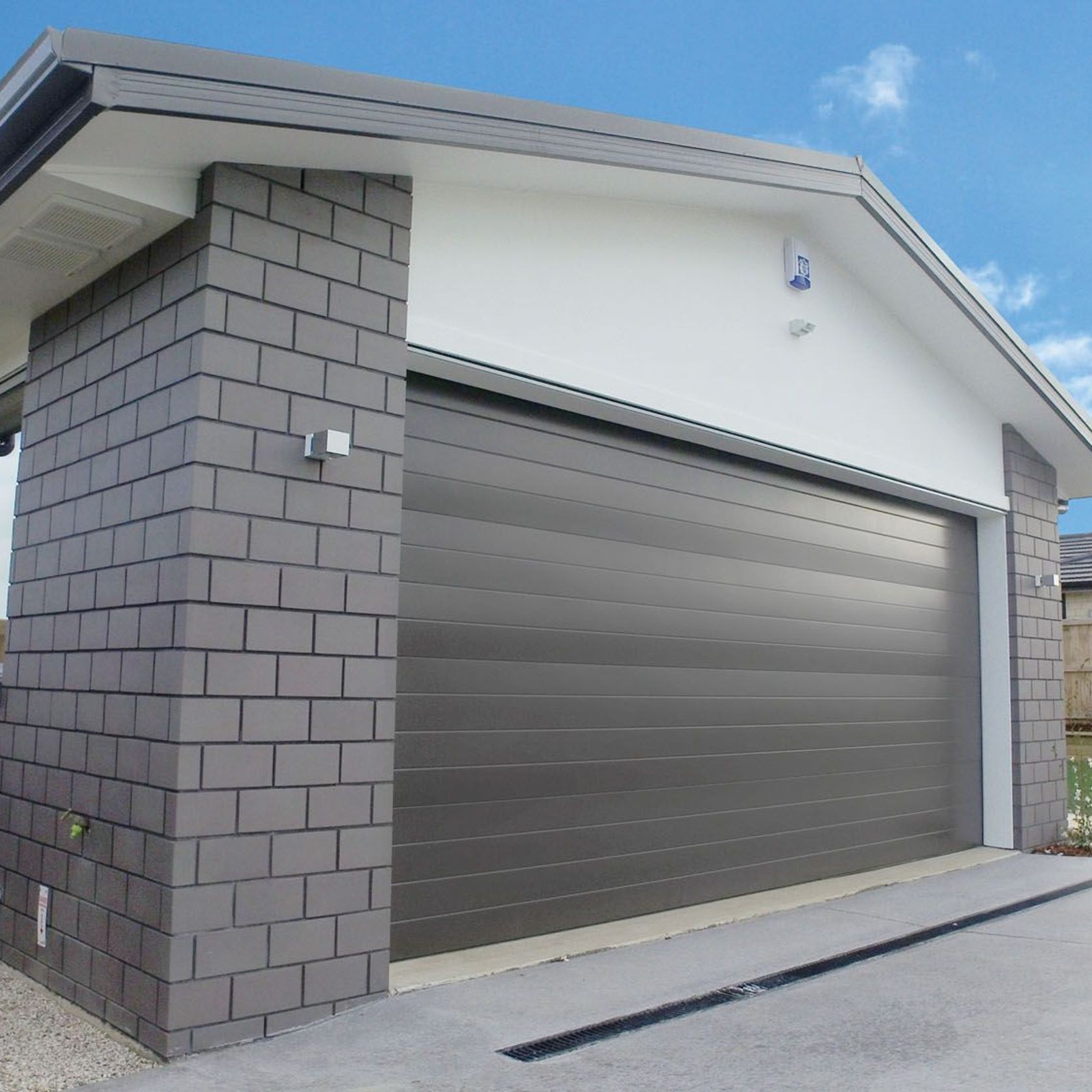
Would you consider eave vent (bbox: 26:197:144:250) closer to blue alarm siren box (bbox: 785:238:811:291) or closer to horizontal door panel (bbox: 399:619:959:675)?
horizontal door panel (bbox: 399:619:959:675)

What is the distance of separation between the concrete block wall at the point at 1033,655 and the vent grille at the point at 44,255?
24.2 ft

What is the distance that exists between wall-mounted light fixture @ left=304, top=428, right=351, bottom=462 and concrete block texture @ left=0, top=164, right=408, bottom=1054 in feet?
0.17

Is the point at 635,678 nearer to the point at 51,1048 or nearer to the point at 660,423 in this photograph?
the point at 660,423

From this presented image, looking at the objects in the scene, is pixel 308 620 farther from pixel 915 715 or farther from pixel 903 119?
pixel 903 119

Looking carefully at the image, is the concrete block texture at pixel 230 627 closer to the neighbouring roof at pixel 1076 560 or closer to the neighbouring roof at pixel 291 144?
the neighbouring roof at pixel 291 144

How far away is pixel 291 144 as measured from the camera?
4.23 meters

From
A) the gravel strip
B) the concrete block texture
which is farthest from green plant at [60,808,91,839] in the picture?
the gravel strip

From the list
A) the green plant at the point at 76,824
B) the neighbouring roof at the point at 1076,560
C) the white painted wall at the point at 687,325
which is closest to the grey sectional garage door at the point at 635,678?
the white painted wall at the point at 687,325

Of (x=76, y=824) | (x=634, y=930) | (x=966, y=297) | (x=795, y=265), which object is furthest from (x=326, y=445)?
(x=966, y=297)

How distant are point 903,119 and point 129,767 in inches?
390

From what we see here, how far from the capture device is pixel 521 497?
564 centimetres

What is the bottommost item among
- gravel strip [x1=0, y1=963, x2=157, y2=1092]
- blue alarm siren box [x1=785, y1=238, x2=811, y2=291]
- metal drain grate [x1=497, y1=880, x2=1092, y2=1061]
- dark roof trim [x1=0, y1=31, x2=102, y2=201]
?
gravel strip [x1=0, y1=963, x2=157, y2=1092]

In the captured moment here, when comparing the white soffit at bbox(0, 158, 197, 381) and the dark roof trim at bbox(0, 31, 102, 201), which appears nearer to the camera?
the dark roof trim at bbox(0, 31, 102, 201)

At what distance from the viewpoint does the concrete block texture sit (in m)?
4.04
